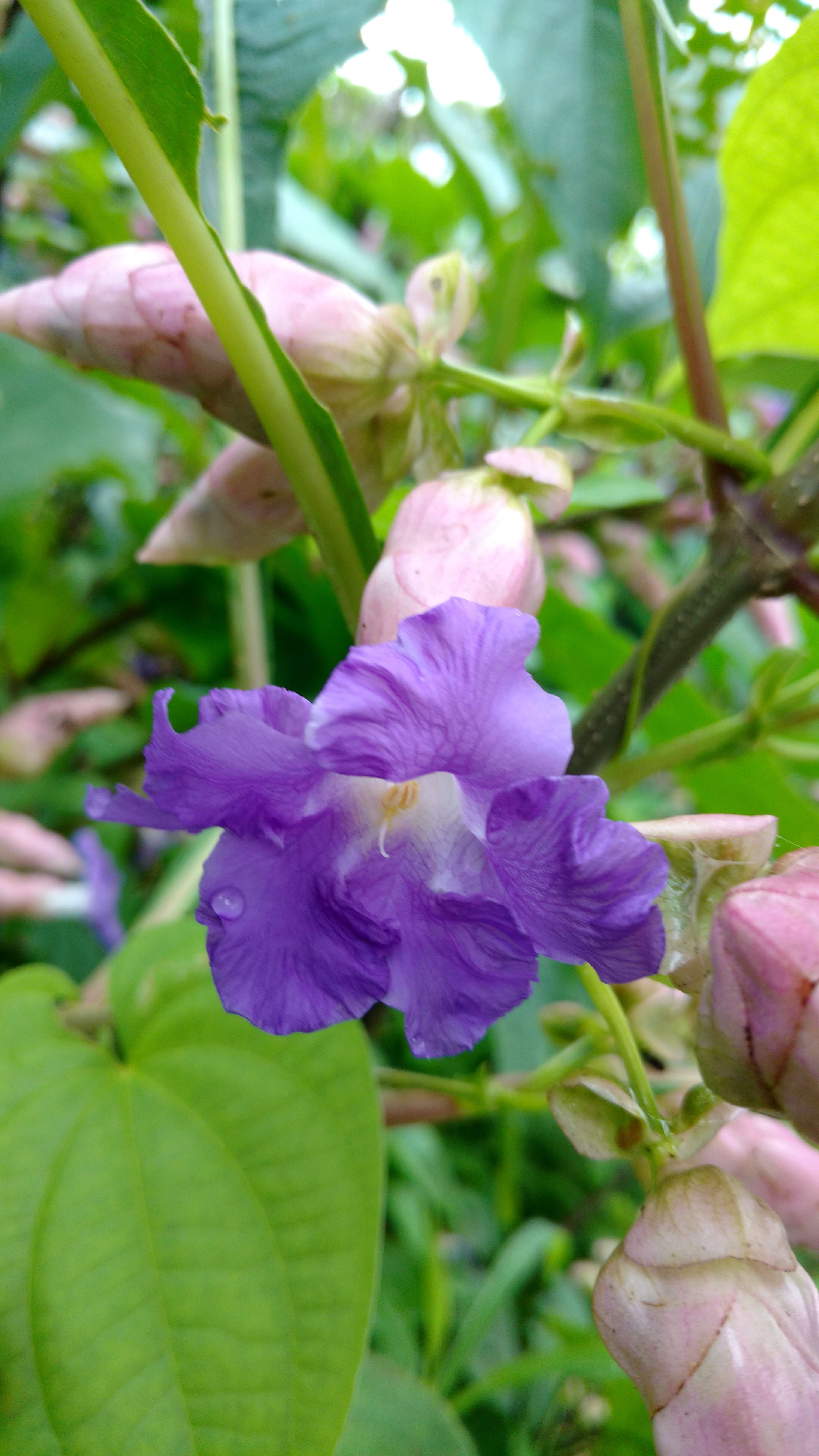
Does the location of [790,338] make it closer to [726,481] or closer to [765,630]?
[726,481]

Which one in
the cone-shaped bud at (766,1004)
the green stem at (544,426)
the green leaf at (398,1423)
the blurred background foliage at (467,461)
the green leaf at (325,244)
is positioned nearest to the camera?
the cone-shaped bud at (766,1004)

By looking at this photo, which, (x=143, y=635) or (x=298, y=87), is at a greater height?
(x=298, y=87)

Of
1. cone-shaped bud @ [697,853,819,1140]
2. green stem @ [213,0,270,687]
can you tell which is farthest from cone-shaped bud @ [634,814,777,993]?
green stem @ [213,0,270,687]

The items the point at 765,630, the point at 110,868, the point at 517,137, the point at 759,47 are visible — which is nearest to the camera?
the point at 759,47

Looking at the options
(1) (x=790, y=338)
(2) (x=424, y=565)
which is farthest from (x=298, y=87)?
(2) (x=424, y=565)

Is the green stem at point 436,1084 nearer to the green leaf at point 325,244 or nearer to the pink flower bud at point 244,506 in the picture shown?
the pink flower bud at point 244,506

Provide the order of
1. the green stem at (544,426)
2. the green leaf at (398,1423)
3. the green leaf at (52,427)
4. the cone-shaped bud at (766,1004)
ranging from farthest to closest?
the green leaf at (52,427)
the green leaf at (398,1423)
the green stem at (544,426)
the cone-shaped bud at (766,1004)

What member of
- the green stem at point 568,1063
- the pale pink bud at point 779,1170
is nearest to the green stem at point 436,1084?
the green stem at point 568,1063

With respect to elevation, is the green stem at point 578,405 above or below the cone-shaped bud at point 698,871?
above
